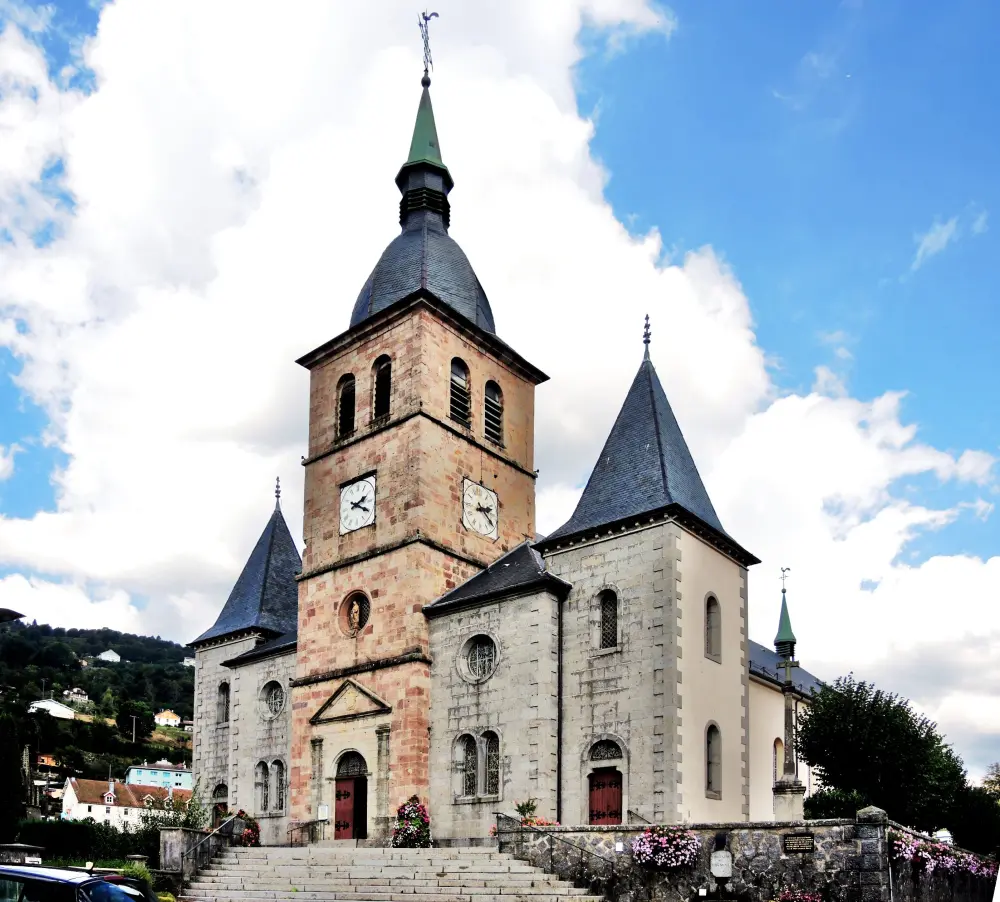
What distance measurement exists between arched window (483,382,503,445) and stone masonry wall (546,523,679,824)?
7.60m

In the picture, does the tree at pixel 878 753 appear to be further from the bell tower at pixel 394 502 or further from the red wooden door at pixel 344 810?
the red wooden door at pixel 344 810

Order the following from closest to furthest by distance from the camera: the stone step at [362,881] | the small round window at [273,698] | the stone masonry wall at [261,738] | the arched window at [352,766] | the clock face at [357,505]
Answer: the stone step at [362,881]
the arched window at [352,766]
the clock face at [357,505]
the stone masonry wall at [261,738]
the small round window at [273,698]

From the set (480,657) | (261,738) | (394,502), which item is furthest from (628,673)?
(261,738)

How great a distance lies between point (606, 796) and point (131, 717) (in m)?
108

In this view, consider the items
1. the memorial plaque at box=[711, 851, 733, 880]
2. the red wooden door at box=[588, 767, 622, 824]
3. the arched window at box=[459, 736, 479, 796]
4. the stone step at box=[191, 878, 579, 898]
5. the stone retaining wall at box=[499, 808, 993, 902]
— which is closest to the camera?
the stone retaining wall at box=[499, 808, 993, 902]

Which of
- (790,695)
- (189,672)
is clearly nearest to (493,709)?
(790,695)

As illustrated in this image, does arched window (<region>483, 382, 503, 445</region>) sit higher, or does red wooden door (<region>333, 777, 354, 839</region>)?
arched window (<region>483, 382, 503, 445</region>)

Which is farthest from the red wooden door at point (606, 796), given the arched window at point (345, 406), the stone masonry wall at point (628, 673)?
the arched window at point (345, 406)

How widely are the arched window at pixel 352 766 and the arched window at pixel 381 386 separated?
9.54 m

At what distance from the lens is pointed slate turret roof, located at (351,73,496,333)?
110ft

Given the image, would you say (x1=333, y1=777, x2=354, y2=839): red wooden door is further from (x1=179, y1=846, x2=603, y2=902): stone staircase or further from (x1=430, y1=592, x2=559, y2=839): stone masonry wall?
(x1=430, y1=592, x2=559, y2=839): stone masonry wall

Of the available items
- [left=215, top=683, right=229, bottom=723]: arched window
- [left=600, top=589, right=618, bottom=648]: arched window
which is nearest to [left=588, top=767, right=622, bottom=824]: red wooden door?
[left=600, top=589, right=618, bottom=648]: arched window

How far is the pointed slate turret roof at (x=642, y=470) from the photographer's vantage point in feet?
85.7

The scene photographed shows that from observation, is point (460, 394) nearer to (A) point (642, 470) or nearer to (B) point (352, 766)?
(A) point (642, 470)
